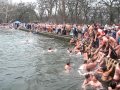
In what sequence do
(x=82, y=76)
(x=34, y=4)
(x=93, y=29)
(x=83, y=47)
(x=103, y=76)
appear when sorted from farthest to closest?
(x=34, y=4), (x=83, y=47), (x=93, y=29), (x=82, y=76), (x=103, y=76)

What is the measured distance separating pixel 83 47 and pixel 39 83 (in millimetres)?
8856

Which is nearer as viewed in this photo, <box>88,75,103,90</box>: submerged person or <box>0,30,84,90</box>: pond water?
<box>88,75,103,90</box>: submerged person

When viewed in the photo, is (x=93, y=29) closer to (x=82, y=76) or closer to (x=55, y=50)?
(x=82, y=76)

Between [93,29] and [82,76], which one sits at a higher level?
[93,29]

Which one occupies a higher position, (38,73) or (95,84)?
(95,84)

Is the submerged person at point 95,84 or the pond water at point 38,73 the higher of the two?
the submerged person at point 95,84

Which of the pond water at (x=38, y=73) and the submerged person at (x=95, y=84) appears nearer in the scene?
the submerged person at (x=95, y=84)

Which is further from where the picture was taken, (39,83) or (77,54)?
(77,54)

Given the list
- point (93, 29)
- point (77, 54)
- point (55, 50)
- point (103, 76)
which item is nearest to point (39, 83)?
point (103, 76)

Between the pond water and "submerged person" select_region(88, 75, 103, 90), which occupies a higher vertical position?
"submerged person" select_region(88, 75, 103, 90)

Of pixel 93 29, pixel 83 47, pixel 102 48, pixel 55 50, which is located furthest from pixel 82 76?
pixel 55 50

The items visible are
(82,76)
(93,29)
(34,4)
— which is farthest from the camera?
(34,4)

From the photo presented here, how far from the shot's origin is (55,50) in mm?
29953

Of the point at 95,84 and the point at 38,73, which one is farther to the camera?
the point at 38,73
